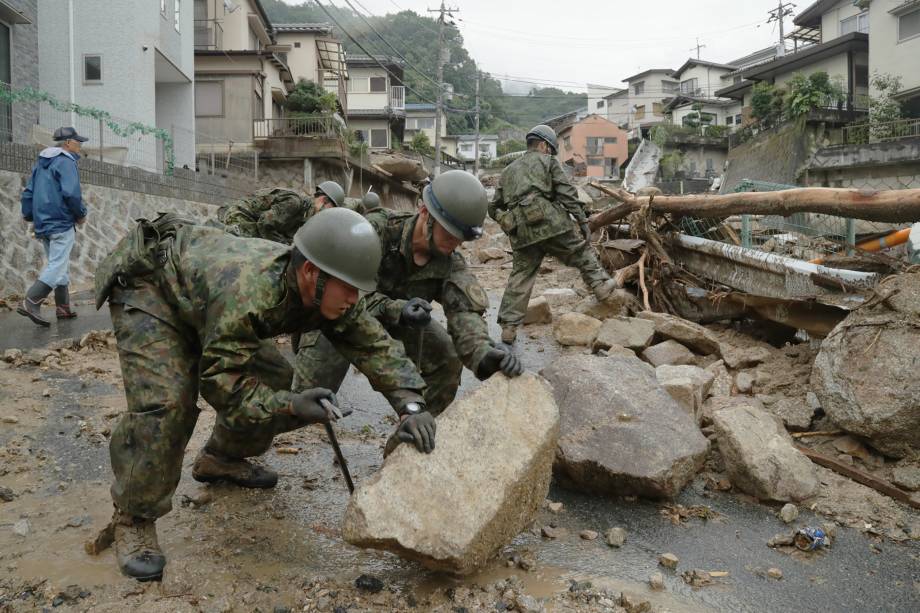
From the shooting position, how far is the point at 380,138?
3781 centimetres

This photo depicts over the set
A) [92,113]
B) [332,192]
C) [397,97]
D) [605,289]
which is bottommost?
[605,289]

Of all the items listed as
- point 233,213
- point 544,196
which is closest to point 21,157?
point 233,213

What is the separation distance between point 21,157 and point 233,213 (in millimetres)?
5889

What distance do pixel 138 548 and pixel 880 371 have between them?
365 centimetres

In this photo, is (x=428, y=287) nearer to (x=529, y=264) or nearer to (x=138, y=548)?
(x=138, y=548)

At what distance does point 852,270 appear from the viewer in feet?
16.5

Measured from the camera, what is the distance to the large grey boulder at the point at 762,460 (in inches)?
132

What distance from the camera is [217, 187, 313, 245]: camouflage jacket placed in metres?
4.74

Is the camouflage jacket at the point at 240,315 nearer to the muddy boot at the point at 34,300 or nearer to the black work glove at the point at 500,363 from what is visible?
the black work glove at the point at 500,363

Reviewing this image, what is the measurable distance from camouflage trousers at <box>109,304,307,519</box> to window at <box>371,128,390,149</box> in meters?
36.2

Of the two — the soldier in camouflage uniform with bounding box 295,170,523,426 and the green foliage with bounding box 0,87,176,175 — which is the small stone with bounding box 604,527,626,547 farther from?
the green foliage with bounding box 0,87,176,175

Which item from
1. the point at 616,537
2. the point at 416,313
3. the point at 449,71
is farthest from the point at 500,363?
the point at 449,71

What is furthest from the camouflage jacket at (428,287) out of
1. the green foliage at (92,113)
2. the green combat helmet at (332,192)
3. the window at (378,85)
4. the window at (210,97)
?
the window at (378,85)

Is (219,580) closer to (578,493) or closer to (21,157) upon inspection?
(578,493)
